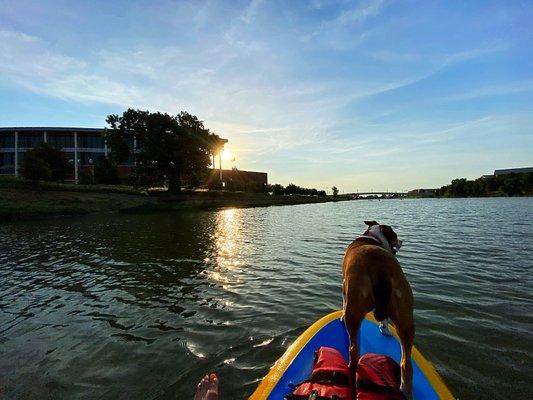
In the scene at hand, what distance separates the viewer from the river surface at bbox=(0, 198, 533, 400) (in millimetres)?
5242

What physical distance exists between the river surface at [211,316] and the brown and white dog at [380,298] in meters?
1.74

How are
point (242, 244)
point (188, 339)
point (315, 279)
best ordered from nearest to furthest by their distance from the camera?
1. point (188, 339)
2. point (315, 279)
3. point (242, 244)

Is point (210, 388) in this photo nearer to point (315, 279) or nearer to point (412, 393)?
point (412, 393)

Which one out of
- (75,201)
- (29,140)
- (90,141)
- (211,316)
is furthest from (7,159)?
(211,316)

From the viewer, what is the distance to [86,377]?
17.5 feet

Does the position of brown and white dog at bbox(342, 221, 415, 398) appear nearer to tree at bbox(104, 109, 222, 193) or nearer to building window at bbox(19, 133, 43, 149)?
tree at bbox(104, 109, 222, 193)

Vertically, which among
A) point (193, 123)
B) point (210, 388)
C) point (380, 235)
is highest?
point (193, 123)

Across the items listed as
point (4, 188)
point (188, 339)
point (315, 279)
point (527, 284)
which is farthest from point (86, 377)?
point (4, 188)

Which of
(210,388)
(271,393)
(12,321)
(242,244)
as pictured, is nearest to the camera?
(271,393)

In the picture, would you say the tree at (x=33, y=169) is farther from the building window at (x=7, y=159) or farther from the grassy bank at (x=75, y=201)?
the building window at (x=7, y=159)

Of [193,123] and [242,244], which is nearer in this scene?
[242,244]

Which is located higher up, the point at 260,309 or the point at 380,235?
the point at 380,235

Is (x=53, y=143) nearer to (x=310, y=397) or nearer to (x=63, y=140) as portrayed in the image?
(x=63, y=140)

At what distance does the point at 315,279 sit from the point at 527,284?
6154 mm
